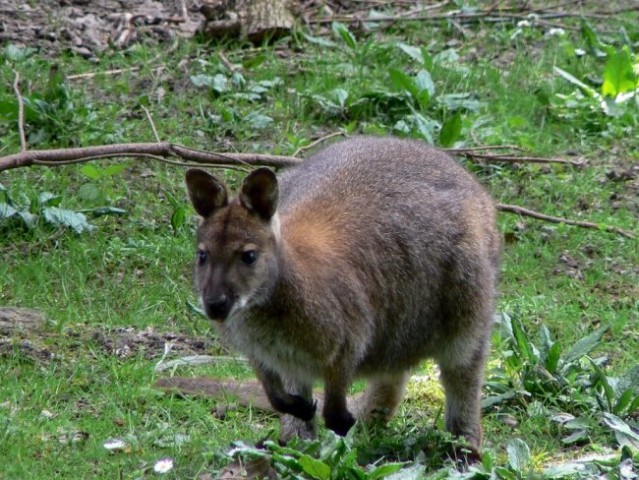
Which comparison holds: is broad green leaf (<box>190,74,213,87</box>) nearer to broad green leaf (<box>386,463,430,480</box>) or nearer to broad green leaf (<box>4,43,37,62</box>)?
broad green leaf (<box>4,43,37,62</box>)

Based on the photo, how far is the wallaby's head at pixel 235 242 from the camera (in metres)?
4.72

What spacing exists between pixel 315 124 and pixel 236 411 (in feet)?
11.9

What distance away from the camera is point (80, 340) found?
21.4ft

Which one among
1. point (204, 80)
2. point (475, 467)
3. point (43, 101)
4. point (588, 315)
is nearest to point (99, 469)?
point (475, 467)

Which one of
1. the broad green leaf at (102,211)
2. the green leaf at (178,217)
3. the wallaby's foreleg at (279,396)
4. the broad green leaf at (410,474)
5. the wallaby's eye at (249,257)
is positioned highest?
the wallaby's eye at (249,257)

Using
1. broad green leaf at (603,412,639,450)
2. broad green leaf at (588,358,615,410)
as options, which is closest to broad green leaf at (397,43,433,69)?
broad green leaf at (588,358,615,410)

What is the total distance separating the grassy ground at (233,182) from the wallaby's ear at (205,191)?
3.17ft

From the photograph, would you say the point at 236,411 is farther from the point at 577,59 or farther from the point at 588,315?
A: the point at 577,59

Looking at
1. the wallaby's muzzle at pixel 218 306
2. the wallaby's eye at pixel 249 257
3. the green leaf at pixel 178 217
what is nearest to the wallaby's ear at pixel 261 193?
the wallaby's eye at pixel 249 257

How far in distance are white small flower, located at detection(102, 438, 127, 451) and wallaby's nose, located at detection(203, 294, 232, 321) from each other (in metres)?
0.82

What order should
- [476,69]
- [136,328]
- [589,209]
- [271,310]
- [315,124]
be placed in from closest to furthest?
[271,310] → [136,328] → [589,209] → [315,124] → [476,69]

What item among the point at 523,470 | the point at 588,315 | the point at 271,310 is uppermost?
the point at 271,310

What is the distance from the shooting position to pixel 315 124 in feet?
29.8

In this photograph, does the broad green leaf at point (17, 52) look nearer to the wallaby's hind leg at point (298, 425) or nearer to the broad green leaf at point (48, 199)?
the broad green leaf at point (48, 199)
